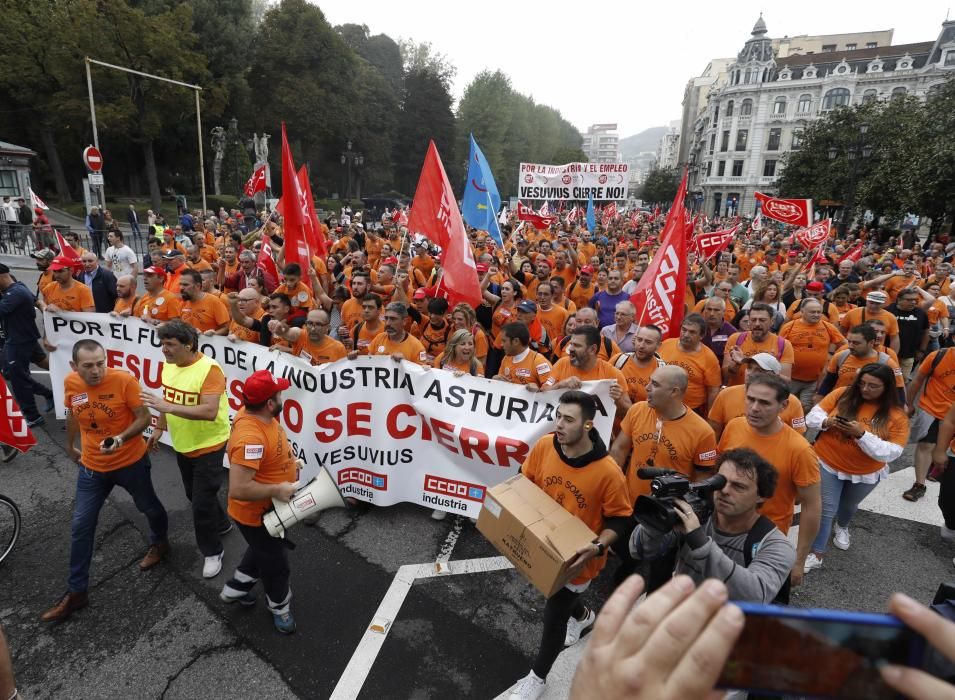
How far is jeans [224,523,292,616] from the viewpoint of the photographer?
354cm

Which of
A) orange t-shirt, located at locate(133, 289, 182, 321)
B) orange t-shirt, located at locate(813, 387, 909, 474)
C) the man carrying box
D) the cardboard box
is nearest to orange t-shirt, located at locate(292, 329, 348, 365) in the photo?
orange t-shirt, located at locate(133, 289, 182, 321)

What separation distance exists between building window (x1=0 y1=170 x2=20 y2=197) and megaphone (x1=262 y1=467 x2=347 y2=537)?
31015 millimetres

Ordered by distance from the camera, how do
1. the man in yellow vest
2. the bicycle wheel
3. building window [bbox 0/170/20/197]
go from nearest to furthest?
the man in yellow vest < the bicycle wheel < building window [bbox 0/170/20/197]

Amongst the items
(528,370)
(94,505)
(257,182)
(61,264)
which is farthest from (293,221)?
(257,182)

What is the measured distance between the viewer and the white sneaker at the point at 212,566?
418 cm

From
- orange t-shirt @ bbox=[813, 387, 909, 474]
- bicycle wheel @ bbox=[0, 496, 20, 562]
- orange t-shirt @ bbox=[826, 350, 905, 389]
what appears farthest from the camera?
orange t-shirt @ bbox=[826, 350, 905, 389]

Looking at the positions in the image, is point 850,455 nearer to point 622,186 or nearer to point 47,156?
point 622,186

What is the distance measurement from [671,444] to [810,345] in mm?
3670

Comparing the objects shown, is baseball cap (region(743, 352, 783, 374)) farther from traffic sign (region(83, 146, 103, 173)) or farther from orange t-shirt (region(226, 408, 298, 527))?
traffic sign (region(83, 146, 103, 173))

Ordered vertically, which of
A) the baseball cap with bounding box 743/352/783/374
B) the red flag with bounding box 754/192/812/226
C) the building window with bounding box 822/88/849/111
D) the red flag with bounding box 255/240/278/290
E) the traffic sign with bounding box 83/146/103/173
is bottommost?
the baseball cap with bounding box 743/352/783/374

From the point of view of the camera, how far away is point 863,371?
3.93 metres

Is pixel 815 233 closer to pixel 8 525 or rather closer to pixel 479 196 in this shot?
pixel 479 196

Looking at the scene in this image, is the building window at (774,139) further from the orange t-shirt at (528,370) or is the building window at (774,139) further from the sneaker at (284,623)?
the sneaker at (284,623)

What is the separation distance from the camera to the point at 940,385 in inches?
211
